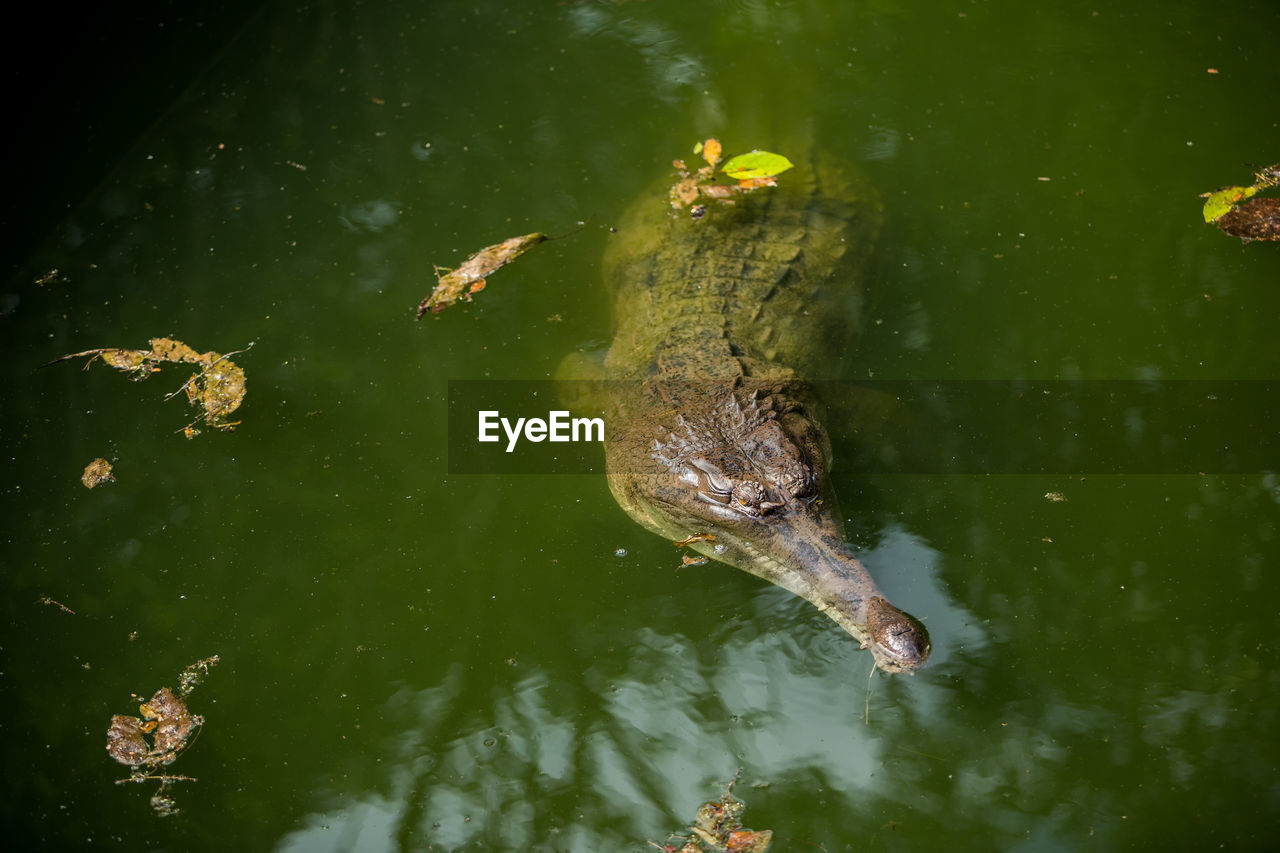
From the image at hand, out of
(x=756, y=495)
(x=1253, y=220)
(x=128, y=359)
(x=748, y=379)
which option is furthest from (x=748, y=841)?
(x=1253, y=220)

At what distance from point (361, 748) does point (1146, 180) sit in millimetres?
4527

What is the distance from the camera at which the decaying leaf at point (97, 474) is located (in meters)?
3.73

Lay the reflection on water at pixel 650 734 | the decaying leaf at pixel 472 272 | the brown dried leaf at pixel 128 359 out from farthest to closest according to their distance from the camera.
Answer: the decaying leaf at pixel 472 272
the brown dried leaf at pixel 128 359
the reflection on water at pixel 650 734

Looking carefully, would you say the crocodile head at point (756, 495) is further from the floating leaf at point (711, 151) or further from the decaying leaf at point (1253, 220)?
the decaying leaf at point (1253, 220)

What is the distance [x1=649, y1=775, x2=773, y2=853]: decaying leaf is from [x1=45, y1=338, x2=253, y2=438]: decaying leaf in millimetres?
2565

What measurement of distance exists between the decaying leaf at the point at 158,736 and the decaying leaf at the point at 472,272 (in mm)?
1922

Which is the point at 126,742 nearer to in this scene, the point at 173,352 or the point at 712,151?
the point at 173,352

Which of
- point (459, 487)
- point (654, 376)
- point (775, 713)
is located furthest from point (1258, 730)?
point (459, 487)

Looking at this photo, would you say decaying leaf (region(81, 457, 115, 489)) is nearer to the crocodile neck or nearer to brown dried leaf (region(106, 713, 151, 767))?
brown dried leaf (region(106, 713, 151, 767))

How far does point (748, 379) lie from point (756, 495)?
2.10 ft

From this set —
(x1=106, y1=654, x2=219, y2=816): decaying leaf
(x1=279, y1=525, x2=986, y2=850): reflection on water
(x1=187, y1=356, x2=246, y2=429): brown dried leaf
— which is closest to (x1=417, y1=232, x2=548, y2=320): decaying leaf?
(x1=187, y1=356, x2=246, y2=429): brown dried leaf

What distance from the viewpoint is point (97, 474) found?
3.75 m

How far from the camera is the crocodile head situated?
3.10 meters

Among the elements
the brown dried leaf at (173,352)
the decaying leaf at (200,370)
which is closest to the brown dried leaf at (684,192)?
the decaying leaf at (200,370)
